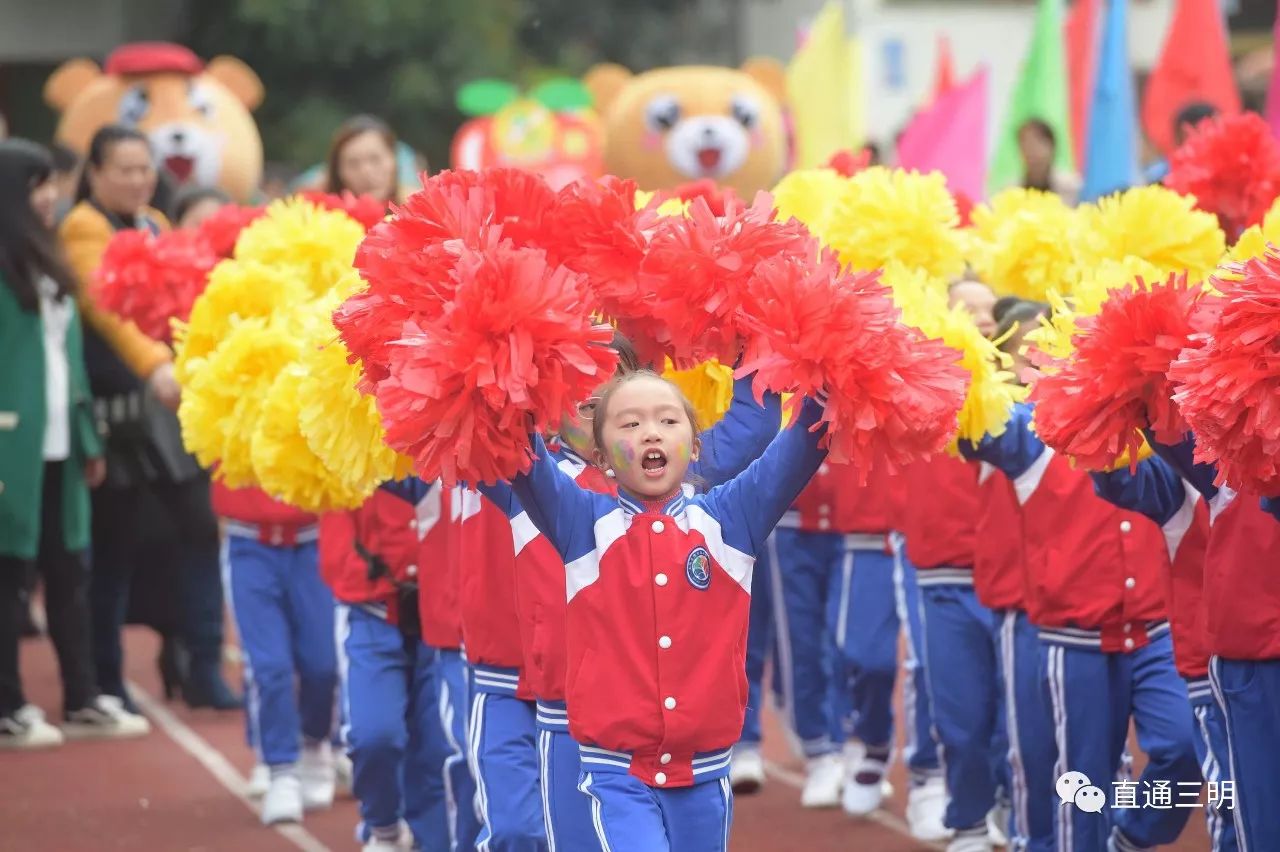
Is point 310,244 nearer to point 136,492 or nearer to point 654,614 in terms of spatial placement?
point 654,614

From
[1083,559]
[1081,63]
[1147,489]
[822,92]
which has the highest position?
[1081,63]

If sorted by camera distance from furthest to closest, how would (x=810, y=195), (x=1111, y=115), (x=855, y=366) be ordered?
(x=1111, y=115)
(x=810, y=195)
(x=855, y=366)

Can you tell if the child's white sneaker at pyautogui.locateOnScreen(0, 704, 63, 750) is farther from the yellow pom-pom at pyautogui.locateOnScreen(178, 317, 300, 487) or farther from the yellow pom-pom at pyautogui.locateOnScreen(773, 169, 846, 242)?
the yellow pom-pom at pyautogui.locateOnScreen(773, 169, 846, 242)

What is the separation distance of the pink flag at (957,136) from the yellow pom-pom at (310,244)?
26.7 feet

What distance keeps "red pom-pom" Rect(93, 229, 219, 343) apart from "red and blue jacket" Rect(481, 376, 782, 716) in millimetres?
2977

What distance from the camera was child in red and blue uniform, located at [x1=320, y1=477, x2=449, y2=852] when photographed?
6.73m

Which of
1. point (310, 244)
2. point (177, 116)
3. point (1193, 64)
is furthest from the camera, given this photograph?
point (177, 116)

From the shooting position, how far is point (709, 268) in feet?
15.8

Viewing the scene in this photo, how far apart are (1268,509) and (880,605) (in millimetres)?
3140

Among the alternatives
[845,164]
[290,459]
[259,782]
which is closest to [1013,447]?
[290,459]

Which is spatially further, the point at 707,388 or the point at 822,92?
the point at 822,92

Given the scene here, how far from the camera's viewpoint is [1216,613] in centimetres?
500

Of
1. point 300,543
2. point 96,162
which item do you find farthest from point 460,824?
point 96,162

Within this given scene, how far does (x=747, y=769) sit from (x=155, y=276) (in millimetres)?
2908
